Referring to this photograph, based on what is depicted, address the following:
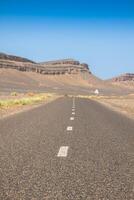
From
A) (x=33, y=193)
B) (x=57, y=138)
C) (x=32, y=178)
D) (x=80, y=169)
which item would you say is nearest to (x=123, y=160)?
(x=80, y=169)

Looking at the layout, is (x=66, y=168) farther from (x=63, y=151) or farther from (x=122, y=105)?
(x=122, y=105)

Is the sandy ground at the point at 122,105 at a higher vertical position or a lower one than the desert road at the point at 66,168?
lower

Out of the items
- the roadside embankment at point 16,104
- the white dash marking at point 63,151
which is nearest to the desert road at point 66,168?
the white dash marking at point 63,151

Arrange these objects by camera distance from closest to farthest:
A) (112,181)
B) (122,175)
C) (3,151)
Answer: (112,181) → (122,175) → (3,151)

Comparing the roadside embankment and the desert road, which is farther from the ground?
the desert road

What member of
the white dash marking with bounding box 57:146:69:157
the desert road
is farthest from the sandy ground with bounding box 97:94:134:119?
the white dash marking with bounding box 57:146:69:157

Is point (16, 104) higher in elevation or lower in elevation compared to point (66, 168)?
lower

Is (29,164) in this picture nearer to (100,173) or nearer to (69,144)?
(100,173)

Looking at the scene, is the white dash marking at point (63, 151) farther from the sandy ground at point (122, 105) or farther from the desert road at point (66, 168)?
the sandy ground at point (122, 105)

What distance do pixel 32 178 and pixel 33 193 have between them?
0.88 meters

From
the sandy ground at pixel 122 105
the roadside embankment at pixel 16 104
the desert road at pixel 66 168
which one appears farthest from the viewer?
the sandy ground at pixel 122 105

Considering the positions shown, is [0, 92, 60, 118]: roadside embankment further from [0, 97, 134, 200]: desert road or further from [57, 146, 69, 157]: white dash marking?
[57, 146, 69, 157]: white dash marking

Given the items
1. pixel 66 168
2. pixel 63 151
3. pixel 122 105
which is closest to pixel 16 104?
pixel 122 105

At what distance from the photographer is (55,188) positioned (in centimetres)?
599
